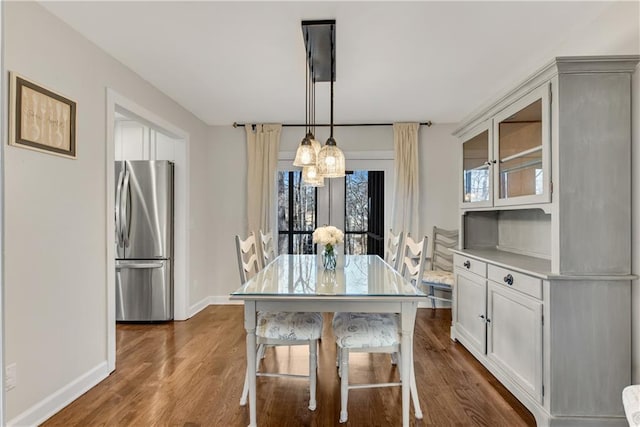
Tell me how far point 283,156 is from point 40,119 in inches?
112

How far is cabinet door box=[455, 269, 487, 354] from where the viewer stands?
8.76ft

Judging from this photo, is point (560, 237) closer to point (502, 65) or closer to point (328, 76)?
point (502, 65)

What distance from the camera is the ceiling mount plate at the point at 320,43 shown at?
2168 millimetres

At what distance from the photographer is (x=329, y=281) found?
2.19 metres

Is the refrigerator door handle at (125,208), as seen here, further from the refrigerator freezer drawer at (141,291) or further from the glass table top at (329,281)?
the glass table top at (329,281)

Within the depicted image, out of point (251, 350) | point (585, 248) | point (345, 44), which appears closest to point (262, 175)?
point (345, 44)

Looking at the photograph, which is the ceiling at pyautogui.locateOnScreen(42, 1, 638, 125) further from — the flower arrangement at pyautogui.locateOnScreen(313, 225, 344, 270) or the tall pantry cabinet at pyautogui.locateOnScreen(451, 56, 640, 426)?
the flower arrangement at pyautogui.locateOnScreen(313, 225, 344, 270)


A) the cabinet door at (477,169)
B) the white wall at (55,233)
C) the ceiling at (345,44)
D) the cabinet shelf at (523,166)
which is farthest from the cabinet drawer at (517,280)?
the white wall at (55,233)

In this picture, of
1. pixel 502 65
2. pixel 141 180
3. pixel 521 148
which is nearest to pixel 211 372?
pixel 141 180

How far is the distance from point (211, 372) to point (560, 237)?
254 centimetres

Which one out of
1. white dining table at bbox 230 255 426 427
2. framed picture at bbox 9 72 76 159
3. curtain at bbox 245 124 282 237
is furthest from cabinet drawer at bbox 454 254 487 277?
framed picture at bbox 9 72 76 159

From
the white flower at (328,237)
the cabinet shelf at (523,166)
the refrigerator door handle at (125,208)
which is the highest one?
the cabinet shelf at (523,166)

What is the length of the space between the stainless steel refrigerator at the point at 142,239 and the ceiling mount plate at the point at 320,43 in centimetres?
214

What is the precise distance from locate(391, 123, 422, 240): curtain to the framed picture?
11.1 feet
